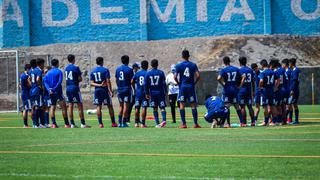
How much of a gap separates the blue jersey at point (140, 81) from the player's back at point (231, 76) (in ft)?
8.82

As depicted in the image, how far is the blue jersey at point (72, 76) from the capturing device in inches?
1125

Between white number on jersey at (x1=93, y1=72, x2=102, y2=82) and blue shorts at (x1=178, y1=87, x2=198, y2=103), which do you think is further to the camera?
white number on jersey at (x1=93, y1=72, x2=102, y2=82)

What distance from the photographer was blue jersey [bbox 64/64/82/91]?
93.7ft

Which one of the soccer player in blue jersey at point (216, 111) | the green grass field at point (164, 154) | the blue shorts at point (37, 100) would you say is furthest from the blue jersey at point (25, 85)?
the soccer player in blue jersey at point (216, 111)

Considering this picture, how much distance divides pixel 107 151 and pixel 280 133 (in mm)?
6428

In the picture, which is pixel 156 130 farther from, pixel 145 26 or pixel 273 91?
pixel 145 26

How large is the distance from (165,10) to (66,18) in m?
7.12

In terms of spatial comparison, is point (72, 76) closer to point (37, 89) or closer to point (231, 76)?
point (37, 89)

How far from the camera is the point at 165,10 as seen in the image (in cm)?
6316

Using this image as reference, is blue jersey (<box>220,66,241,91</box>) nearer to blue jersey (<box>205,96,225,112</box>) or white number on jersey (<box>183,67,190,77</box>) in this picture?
blue jersey (<box>205,96,225,112</box>)

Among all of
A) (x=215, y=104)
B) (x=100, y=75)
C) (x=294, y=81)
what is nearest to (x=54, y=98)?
(x=100, y=75)

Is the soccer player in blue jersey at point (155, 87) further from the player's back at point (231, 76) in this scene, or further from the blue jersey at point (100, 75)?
the player's back at point (231, 76)

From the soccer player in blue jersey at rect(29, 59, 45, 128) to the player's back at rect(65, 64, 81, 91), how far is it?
1.10 meters

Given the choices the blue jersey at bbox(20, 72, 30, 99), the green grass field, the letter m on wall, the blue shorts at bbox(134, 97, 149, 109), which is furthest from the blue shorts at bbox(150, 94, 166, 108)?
the letter m on wall
